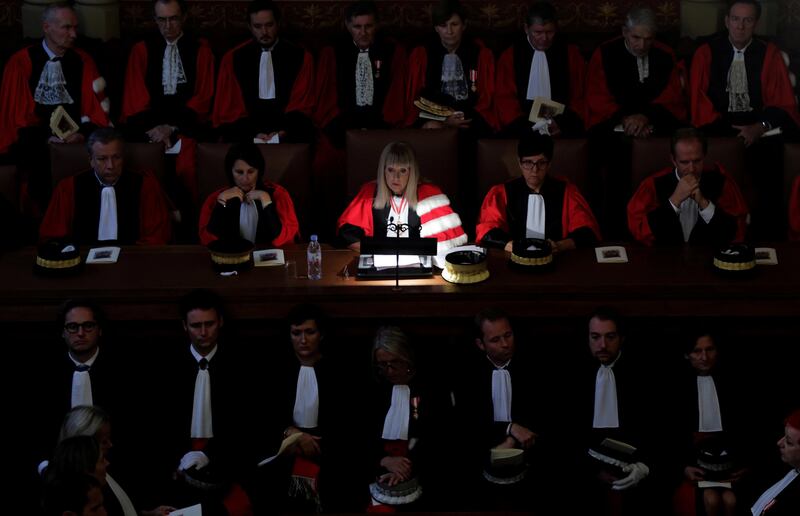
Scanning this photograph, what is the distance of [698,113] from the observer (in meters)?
10.1

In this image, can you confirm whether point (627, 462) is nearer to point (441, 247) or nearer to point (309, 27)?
point (441, 247)

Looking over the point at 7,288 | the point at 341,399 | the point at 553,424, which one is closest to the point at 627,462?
the point at 553,424

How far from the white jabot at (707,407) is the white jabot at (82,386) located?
3075 millimetres

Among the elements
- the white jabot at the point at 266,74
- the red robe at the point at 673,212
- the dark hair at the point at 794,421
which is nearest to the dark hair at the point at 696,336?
the dark hair at the point at 794,421

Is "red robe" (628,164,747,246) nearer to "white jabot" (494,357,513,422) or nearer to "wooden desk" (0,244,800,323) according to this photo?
"wooden desk" (0,244,800,323)

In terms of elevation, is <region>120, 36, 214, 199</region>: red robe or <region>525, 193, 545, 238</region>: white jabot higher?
<region>120, 36, 214, 199</region>: red robe

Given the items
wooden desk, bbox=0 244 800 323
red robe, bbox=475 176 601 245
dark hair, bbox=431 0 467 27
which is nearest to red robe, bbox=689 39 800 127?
dark hair, bbox=431 0 467 27

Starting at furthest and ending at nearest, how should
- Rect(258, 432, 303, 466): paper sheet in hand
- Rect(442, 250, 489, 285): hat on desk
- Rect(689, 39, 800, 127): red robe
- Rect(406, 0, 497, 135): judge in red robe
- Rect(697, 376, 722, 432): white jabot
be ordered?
Rect(406, 0, 497, 135): judge in red robe
Rect(689, 39, 800, 127): red robe
Rect(442, 250, 489, 285): hat on desk
Rect(697, 376, 722, 432): white jabot
Rect(258, 432, 303, 466): paper sheet in hand

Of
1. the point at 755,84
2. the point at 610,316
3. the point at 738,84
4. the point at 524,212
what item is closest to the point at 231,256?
the point at 524,212

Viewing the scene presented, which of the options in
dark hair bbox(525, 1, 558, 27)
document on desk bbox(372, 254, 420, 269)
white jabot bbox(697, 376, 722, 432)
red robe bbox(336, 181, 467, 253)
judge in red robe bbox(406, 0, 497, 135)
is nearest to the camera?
white jabot bbox(697, 376, 722, 432)

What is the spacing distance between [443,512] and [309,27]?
5195 mm

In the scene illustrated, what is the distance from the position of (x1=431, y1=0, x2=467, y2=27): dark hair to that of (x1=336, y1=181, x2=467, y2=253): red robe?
1794 millimetres

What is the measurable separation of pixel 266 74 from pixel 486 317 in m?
3.65

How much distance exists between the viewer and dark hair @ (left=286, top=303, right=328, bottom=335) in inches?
291
